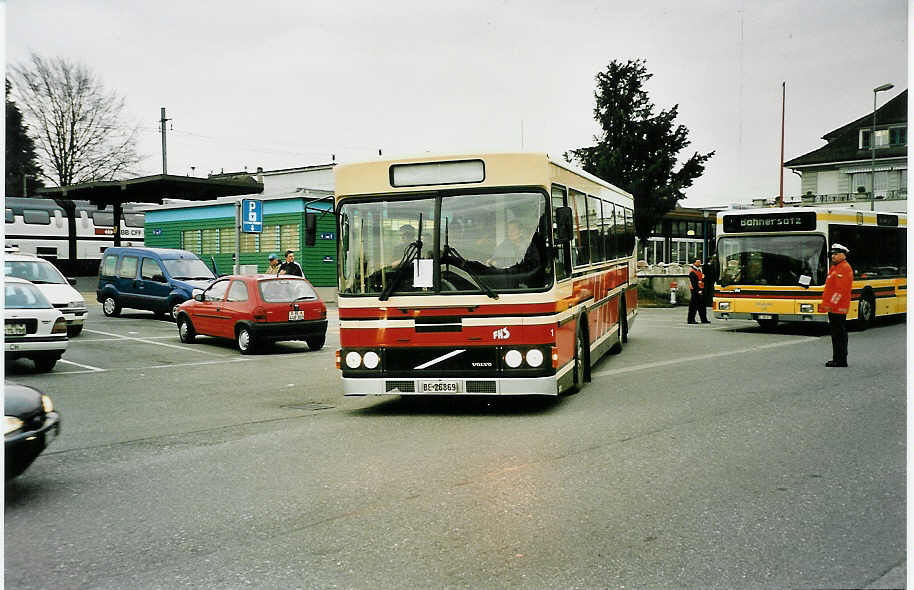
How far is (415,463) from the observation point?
7.04m

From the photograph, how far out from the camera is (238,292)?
1756 cm

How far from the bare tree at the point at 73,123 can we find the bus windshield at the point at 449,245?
2.51 meters

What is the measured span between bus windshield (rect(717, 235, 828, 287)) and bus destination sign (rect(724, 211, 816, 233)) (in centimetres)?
22

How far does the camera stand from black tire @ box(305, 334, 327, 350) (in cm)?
1761

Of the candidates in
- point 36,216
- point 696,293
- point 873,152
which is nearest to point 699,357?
point 873,152

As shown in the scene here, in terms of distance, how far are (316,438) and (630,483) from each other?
3293 millimetres

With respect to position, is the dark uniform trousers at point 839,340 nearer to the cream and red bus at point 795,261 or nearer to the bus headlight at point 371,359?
the cream and red bus at point 795,261

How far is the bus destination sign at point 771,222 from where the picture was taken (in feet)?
62.8

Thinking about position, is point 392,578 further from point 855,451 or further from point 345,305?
point 345,305

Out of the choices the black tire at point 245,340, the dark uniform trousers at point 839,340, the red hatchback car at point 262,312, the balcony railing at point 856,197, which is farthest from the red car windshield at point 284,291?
the dark uniform trousers at point 839,340

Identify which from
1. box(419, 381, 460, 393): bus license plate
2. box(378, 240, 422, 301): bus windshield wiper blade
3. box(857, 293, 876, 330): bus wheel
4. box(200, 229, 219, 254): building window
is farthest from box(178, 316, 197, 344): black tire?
box(200, 229, 219, 254): building window

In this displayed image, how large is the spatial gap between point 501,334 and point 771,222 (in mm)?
12694

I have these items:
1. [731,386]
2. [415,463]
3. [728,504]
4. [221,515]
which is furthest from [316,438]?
[731,386]

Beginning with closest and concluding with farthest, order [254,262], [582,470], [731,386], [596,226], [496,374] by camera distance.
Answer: [582,470] < [496,374] < [731,386] < [596,226] < [254,262]
